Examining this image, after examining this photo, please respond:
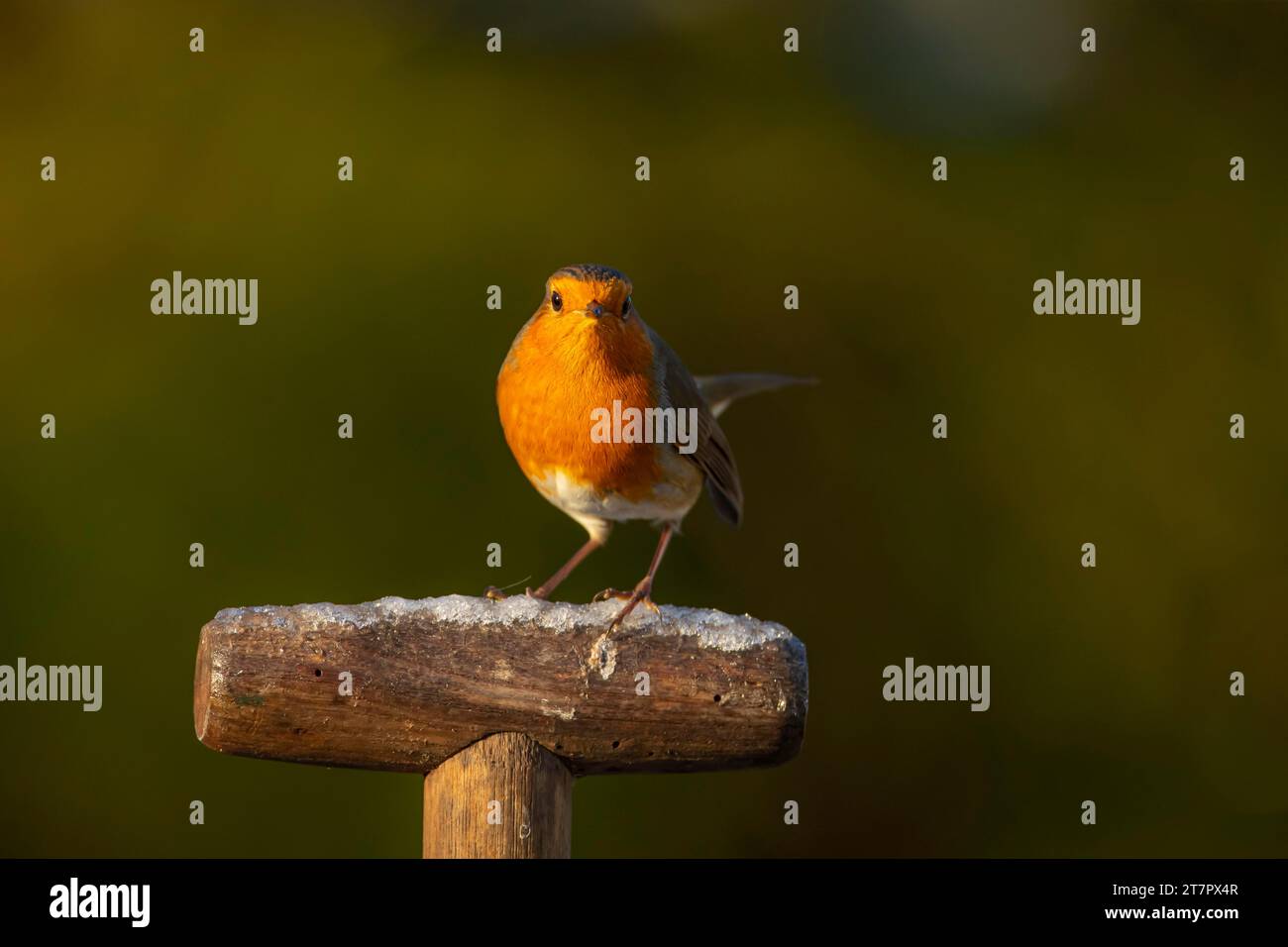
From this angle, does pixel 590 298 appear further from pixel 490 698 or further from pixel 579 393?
pixel 490 698

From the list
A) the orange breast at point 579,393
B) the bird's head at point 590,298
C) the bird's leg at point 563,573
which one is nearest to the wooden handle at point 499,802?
the bird's leg at point 563,573

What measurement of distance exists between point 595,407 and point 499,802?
950 mm

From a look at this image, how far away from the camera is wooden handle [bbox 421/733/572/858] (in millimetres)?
2809

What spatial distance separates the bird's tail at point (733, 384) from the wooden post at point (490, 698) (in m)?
1.65

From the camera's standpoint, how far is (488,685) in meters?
2.80

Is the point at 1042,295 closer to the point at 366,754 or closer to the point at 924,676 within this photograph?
the point at 924,676

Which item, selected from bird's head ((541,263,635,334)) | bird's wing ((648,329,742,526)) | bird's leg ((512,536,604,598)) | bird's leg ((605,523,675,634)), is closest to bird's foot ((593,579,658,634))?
bird's leg ((605,523,675,634))

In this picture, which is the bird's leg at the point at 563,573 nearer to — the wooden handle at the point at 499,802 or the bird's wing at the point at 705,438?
the bird's wing at the point at 705,438

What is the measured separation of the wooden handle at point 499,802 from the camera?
281 cm

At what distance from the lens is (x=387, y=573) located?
14.9ft

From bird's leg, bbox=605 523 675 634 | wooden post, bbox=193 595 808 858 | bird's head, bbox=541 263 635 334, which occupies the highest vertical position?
bird's head, bbox=541 263 635 334

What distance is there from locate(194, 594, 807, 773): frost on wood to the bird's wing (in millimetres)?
844

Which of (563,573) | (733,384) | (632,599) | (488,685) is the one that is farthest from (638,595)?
(733,384)

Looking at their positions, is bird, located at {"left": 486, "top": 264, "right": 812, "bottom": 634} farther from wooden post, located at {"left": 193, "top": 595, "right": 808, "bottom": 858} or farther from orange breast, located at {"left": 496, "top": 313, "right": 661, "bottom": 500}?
wooden post, located at {"left": 193, "top": 595, "right": 808, "bottom": 858}
